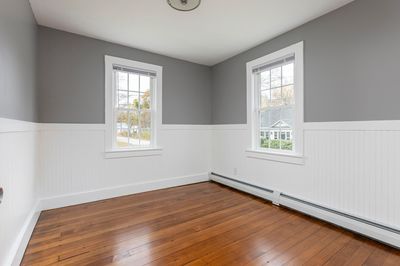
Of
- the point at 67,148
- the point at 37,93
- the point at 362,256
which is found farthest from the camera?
the point at 67,148

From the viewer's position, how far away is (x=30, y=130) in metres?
2.23

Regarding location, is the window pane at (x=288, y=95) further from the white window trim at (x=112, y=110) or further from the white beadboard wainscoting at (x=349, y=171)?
the white window trim at (x=112, y=110)

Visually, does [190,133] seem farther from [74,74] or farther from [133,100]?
[74,74]

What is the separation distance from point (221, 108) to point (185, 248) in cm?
286

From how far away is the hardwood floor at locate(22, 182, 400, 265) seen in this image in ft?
5.59

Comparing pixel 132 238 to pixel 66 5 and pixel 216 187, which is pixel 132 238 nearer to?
pixel 216 187

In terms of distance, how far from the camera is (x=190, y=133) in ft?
13.6

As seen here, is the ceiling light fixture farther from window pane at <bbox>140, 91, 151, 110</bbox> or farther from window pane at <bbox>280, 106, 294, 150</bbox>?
window pane at <bbox>280, 106, 294, 150</bbox>

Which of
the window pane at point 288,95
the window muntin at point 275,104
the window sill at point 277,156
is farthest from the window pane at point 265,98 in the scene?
the window sill at point 277,156

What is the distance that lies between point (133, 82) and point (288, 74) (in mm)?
2541

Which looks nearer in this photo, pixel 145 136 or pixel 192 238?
pixel 192 238

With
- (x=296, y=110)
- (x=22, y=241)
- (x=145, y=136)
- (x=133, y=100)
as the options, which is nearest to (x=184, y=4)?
(x=133, y=100)

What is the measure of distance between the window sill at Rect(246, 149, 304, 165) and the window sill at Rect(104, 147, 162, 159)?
168cm

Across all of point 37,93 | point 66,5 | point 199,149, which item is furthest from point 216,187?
point 66,5
